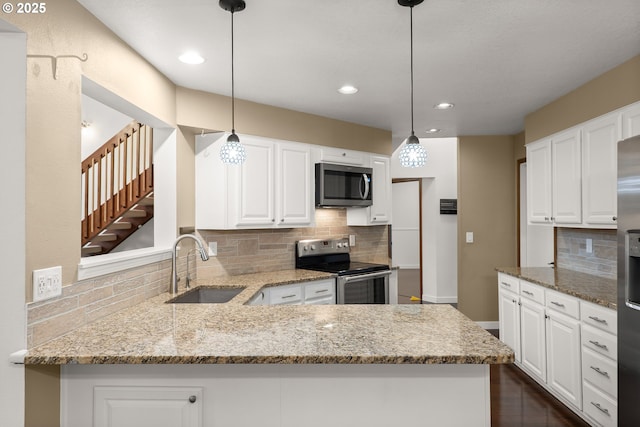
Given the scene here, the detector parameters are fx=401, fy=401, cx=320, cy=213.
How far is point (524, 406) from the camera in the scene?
2.99 meters

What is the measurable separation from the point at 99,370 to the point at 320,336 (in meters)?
0.90

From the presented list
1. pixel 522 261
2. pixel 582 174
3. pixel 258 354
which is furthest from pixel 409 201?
pixel 258 354

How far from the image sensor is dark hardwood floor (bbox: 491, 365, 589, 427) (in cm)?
276

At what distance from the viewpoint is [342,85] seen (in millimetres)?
3203

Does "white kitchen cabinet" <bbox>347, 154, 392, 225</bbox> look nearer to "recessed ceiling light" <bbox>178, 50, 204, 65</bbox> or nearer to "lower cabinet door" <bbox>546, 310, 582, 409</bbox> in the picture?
"lower cabinet door" <bbox>546, 310, 582, 409</bbox>

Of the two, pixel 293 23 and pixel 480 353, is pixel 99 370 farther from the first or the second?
pixel 293 23

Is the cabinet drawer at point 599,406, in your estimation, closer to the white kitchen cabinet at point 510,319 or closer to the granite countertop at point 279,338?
the white kitchen cabinet at point 510,319

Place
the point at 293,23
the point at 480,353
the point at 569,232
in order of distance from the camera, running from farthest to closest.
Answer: the point at 569,232
the point at 293,23
the point at 480,353

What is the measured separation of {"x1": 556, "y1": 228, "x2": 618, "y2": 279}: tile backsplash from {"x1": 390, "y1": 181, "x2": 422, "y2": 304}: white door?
14.7 ft

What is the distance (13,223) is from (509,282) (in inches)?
145

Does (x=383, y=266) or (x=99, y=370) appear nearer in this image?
(x=99, y=370)

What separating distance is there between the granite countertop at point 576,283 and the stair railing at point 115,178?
4.00 metres

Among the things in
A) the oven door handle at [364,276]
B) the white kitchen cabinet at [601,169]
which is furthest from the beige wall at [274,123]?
the white kitchen cabinet at [601,169]

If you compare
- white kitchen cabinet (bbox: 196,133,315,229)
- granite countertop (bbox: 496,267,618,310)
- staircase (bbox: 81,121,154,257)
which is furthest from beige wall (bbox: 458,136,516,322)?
staircase (bbox: 81,121,154,257)
